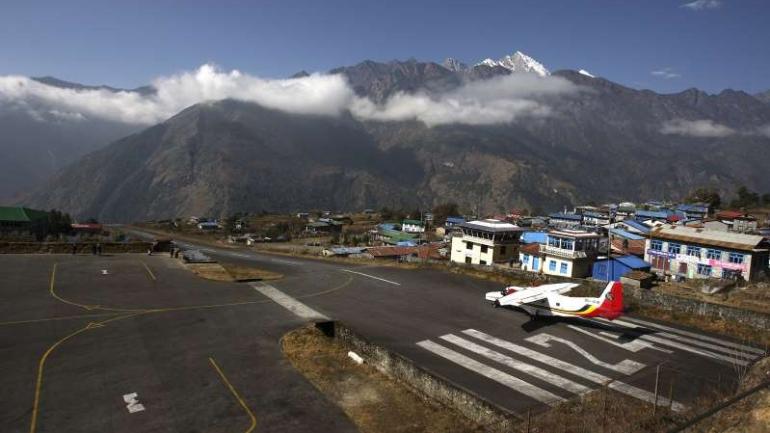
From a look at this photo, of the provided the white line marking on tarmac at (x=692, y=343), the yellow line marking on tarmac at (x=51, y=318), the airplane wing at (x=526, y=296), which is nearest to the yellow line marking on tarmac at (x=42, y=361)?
the yellow line marking on tarmac at (x=51, y=318)

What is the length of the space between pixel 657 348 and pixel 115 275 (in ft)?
132

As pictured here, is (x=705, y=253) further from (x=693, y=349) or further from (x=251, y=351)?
(x=251, y=351)

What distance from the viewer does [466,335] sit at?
91.3 ft

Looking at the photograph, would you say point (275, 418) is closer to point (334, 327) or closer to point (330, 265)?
point (334, 327)

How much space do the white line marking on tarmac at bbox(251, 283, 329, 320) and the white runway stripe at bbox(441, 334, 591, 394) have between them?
29.4ft

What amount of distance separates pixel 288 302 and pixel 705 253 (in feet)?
183

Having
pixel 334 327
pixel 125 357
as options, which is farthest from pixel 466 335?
pixel 125 357

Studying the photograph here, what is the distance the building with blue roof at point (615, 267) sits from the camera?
5831 cm

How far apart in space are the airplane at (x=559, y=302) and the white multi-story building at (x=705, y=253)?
38628 millimetres

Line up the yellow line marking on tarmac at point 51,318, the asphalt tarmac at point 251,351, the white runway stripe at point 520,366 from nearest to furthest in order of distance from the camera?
the asphalt tarmac at point 251,351
the white runway stripe at point 520,366
the yellow line marking on tarmac at point 51,318

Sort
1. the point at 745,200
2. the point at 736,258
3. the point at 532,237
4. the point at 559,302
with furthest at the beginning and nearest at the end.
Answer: the point at 745,200 → the point at 532,237 → the point at 736,258 → the point at 559,302

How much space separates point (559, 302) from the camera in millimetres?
30297

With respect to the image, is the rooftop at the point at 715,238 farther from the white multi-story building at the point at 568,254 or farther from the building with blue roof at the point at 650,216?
the building with blue roof at the point at 650,216

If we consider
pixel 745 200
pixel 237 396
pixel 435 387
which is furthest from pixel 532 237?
pixel 745 200
